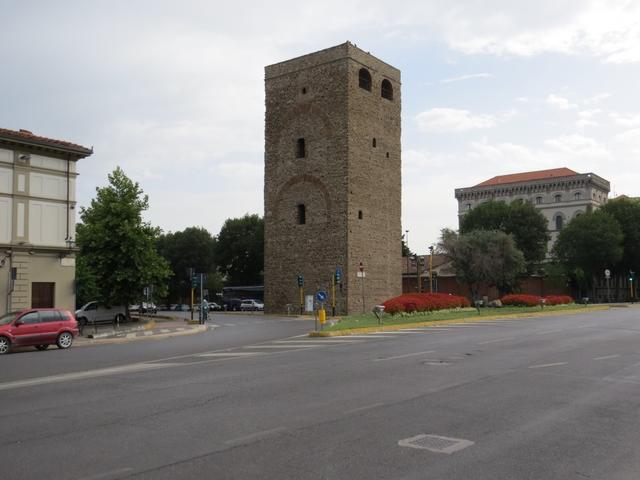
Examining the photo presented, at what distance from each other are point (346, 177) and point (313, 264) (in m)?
7.34

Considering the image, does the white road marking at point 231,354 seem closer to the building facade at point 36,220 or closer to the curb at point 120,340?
the curb at point 120,340

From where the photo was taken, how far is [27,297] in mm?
29875

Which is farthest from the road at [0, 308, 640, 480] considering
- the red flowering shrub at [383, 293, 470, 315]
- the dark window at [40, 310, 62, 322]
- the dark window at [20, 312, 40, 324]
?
the red flowering shrub at [383, 293, 470, 315]

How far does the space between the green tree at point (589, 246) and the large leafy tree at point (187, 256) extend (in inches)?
1813

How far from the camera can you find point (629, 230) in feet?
260

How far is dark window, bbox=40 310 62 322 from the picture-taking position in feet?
74.8

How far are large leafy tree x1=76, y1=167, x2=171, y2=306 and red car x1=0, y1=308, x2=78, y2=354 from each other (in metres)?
16.1

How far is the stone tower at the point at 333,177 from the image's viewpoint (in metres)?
48.9

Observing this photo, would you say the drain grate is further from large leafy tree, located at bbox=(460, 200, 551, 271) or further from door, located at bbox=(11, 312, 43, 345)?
large leafy tree, located at bbox=(460, 200, 551, 271)

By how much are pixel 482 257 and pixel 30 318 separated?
44.2 m

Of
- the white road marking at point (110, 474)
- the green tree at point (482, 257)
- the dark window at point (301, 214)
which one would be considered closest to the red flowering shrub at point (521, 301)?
the green tree at point (482, 257)

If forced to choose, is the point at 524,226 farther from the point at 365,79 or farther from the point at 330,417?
the point at 330,417

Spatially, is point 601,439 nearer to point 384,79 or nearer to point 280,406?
point 280,406

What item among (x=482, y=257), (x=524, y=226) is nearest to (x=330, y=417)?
(x=482, y=257)
